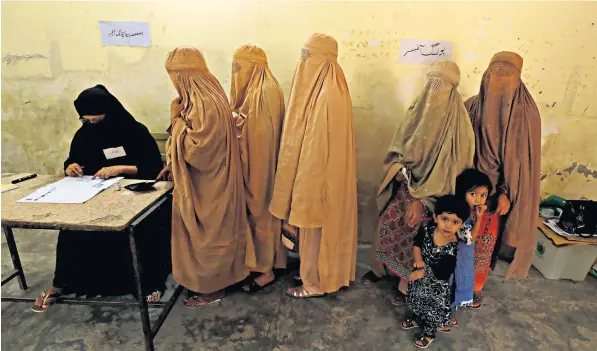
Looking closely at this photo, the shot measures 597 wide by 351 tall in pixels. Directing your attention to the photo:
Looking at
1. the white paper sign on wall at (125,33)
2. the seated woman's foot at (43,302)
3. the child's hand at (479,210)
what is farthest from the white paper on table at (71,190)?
the child's hand at (479,210)

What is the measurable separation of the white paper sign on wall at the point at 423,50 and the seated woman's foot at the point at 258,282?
1.80m

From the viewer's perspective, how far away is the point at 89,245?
2.14 metres

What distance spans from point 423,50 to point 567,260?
180cm

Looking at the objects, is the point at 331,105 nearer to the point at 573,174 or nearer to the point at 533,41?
the point at 533,41

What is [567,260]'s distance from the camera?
2.43m

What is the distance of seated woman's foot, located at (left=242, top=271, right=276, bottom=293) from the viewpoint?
A: 7.59ft

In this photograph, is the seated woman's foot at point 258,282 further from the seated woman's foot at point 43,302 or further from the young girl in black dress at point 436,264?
the seated woman's foot at point 43,302

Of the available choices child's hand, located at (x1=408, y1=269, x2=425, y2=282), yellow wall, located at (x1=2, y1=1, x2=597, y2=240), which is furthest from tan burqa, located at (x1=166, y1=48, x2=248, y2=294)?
child's hand, located at (x1=408, y1=269, x2=425, y2=282)

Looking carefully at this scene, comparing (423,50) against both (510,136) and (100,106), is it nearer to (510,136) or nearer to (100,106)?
(510,136)

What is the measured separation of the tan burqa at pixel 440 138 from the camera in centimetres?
190

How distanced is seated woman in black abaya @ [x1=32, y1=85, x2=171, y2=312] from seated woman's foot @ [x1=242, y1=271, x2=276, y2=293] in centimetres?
56

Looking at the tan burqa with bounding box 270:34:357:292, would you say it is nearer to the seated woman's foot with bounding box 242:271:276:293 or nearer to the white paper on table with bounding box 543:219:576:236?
the seated woman's foot with bounding box 242:271:276:293

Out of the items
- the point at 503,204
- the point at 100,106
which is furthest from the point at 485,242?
the point at 100,106

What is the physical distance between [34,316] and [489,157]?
2.84 meters
